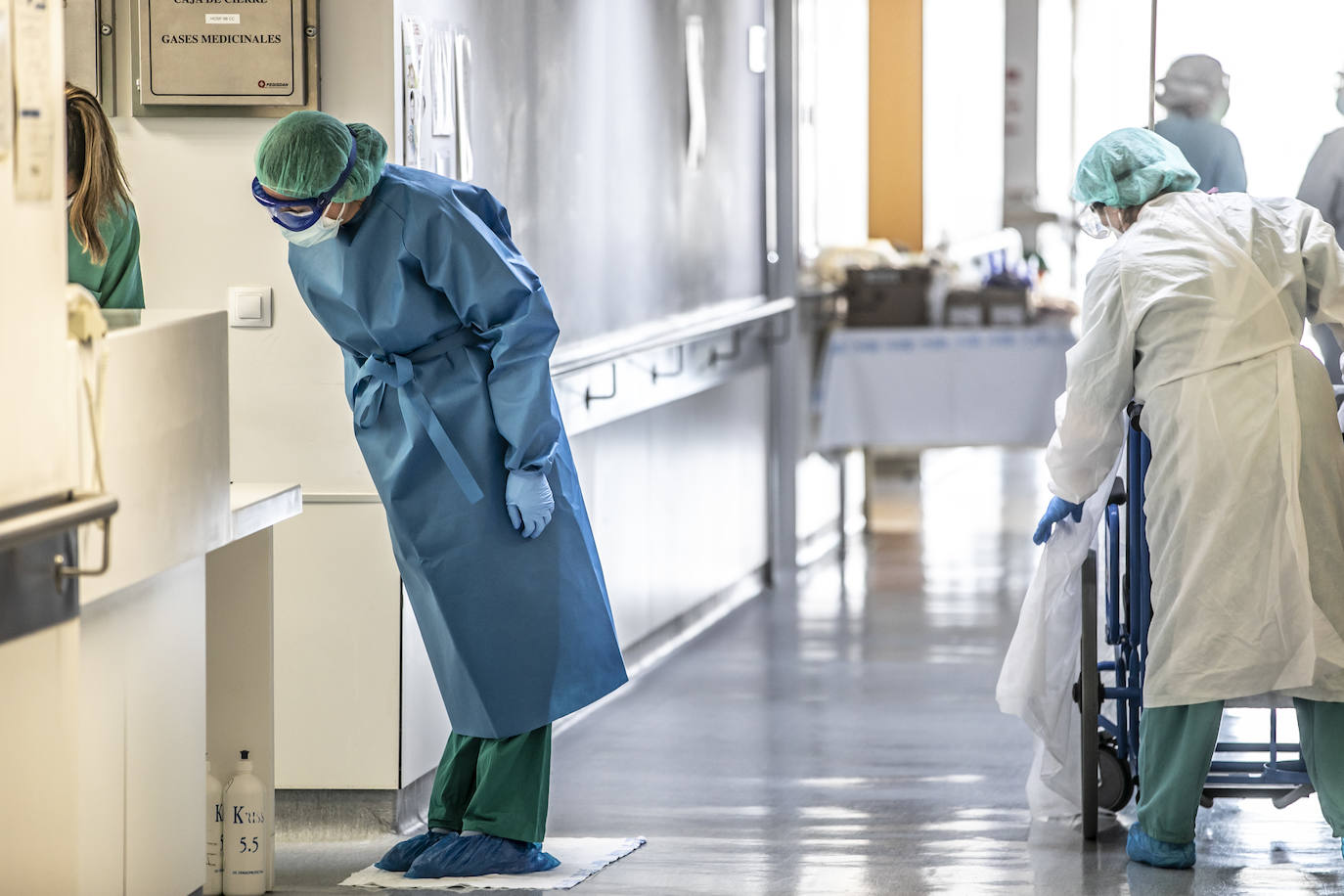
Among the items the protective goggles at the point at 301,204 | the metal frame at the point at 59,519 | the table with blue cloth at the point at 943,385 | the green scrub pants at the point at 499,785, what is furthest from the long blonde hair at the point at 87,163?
the table with blue cloth at the point at 943,385

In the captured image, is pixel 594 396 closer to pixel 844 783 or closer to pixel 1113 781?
pixel 844 783

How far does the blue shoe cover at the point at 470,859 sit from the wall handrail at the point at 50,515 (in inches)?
47.7

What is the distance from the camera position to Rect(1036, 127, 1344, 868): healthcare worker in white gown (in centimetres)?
317

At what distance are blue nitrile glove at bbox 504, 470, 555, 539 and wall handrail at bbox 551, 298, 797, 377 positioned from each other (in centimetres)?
93

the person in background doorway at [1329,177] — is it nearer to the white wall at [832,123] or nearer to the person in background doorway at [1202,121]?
the person in background doorway at [1202,121]

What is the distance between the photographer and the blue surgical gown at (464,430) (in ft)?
9.92

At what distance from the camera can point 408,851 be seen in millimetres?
3305

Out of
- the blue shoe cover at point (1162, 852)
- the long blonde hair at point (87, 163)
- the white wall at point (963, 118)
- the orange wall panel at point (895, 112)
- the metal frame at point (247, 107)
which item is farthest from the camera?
the white wall at point (963, 118)

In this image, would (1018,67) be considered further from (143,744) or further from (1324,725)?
(143,744)

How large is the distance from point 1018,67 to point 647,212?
551 cm

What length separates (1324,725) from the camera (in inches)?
128

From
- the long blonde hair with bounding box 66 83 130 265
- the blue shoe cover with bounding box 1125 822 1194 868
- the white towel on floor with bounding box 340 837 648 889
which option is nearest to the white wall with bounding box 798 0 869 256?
the white towel on floor with bounding box 340 837 648 889

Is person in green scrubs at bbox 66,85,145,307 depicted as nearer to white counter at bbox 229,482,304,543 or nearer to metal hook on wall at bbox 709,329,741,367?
white counter at bbox 229,482,304,543

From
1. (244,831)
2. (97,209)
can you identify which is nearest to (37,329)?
(97,209)
